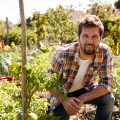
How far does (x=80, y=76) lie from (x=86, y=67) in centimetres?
11

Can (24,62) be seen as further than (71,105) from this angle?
No

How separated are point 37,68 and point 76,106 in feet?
2.57

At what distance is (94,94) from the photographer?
3.25 meters

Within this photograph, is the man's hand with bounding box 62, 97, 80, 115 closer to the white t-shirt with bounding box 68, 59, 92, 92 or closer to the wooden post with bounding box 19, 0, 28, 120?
the white t-shirt with bounding box 68, 59, 92, 92

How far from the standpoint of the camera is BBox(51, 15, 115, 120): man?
316cm

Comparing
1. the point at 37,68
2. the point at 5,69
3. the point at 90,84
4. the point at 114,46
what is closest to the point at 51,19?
the point at 114,46

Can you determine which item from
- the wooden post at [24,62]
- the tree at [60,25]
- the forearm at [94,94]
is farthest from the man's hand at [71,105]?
the tree at [60,25]

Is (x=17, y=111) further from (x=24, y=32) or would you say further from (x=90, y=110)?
(x=90, y=110)

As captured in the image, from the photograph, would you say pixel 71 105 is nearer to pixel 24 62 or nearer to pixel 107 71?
pixel 107 71

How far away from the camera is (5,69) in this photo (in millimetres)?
5105

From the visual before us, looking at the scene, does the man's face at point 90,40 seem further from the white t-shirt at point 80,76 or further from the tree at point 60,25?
the tree at point 60,25

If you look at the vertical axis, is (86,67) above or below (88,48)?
below

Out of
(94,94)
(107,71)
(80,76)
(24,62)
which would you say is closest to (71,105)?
(94,94)

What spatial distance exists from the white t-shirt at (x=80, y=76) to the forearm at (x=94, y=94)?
0.69 ft
